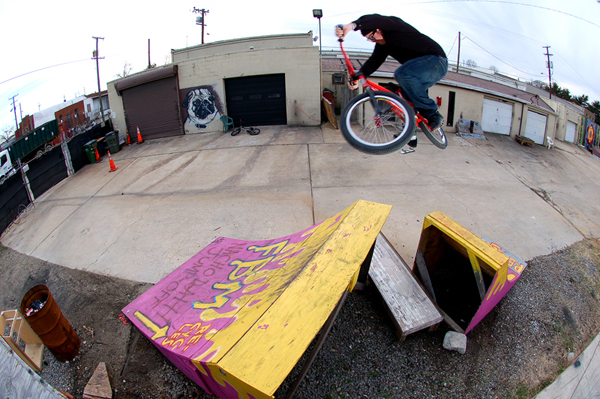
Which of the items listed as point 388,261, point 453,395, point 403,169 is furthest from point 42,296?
point 403,169

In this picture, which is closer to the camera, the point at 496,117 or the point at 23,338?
the point at 23,338

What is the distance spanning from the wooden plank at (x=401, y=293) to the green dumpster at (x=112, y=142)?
15.3 meters

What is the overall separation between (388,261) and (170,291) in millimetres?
3687

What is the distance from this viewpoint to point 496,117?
1608 centimetres

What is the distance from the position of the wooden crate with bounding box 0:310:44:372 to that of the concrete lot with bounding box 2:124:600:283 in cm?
181

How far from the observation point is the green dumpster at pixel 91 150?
14713 mm

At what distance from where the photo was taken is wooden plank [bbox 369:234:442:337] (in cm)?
451

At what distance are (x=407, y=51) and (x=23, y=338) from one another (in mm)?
6509

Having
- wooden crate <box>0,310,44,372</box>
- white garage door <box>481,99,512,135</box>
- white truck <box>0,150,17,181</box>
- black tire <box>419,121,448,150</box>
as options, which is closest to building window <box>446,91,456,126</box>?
white garage door <box>481,99,512,135</box>

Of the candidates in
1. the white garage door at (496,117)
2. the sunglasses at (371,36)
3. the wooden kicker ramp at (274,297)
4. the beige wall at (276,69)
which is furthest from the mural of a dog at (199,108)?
the sunglasses at (371,36)

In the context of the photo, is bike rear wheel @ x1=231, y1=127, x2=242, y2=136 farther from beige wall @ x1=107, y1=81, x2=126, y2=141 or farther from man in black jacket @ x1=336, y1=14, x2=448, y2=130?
man in black jacket @ x1=336, y1=14, x2=448, y2=130

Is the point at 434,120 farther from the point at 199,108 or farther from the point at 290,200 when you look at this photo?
the point at 199,108

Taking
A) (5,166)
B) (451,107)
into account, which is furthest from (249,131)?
(451,107)

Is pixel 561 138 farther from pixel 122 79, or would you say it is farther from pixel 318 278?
pixel 122 79
